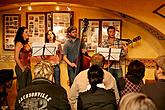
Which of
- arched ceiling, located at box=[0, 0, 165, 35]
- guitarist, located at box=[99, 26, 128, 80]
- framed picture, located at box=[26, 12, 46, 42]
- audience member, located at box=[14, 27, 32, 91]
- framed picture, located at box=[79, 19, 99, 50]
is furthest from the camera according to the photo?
framed picture, located at box=[26, 12, 46, 42]

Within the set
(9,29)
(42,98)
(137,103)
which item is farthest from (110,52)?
(137,103)

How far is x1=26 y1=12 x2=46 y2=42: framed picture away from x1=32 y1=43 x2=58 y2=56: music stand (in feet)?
5.53

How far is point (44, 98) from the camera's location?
2666mm

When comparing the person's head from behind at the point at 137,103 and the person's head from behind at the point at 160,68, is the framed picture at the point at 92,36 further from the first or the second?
the person's head from behind at the point at 137,103

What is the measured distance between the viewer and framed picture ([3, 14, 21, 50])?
7.24 metres

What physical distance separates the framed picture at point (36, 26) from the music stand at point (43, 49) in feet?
5.53

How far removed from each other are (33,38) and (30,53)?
183 cm

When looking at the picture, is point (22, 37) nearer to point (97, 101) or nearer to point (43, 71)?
point (43, 71)

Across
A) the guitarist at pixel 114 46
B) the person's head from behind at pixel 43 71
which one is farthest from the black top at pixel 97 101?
the guitarist at pixel 114 46

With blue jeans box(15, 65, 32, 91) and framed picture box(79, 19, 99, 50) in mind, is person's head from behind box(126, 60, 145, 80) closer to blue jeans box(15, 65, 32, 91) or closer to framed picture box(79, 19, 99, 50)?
blue jeans box(15, 65, 32, 91)

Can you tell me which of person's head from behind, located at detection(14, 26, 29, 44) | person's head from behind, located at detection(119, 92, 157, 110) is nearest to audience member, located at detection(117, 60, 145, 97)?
person's head from behind, located at detection(119, 92, 157, 110)

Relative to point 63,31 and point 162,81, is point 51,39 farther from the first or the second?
point 162,81

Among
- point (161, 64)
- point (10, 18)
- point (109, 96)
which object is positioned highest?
point (10, 18)

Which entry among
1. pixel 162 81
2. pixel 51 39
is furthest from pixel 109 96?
pixel 51 39
